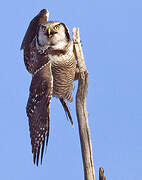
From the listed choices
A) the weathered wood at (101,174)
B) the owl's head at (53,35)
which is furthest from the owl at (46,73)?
the weathered wood at (101,174)

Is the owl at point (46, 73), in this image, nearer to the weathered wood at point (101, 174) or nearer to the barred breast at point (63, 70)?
the barred breast at point (63, 70)

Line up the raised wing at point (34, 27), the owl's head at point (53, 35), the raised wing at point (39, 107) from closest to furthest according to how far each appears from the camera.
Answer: the raised wing at point (39, 107) < the owl's head at point (53, 35) < the raised wing at point (34, 27)

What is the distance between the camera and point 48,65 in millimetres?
4660

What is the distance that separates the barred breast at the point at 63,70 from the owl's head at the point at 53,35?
0.09 metres

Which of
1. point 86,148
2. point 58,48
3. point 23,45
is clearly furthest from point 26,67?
point 86,148

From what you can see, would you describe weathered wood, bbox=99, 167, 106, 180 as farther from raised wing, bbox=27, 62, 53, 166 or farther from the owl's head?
the owl's head

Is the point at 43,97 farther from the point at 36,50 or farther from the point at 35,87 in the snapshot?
the point at 36,50

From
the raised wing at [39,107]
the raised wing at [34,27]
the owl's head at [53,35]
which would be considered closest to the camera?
the raised wing at [39,107]

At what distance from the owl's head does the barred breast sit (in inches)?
3.5

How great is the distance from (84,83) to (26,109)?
0.50 meters

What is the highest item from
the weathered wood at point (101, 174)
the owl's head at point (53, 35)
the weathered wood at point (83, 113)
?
the owl's head at point (53, 35)

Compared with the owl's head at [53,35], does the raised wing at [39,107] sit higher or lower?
lower

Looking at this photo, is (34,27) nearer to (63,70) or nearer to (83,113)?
(63,70)

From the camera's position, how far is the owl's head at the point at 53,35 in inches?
183
